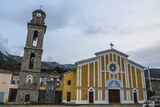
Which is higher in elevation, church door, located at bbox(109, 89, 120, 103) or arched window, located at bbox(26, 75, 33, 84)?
arched window, located at bbox(26, 75, 33, 84)

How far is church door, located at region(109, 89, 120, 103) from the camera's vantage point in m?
27.3

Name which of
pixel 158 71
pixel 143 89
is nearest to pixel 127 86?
pixel 143 89

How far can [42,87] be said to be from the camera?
35.2m

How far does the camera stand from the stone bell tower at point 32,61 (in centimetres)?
2575

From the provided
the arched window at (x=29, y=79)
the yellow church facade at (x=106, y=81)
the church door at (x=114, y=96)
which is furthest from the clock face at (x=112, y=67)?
the arched window at (x=29, y=79)

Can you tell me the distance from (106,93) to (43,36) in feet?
A: 48.0

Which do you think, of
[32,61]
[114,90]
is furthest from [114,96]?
[32,61]

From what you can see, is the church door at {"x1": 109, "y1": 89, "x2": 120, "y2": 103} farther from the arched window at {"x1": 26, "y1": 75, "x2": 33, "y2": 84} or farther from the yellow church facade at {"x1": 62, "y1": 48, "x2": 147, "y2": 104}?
the arched window at {"x1": 26, "y1": 75, "x2": 33, "y2": 84}

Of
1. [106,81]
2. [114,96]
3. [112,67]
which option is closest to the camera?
[114,96]

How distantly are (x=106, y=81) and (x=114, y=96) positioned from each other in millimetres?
2789

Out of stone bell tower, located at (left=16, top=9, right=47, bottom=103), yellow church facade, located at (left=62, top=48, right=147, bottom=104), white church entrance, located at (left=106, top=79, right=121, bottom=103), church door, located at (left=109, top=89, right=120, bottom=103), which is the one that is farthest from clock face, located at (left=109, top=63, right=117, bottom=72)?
stone bell tower, located at (left=16, top=9, right=47, bottom=103)

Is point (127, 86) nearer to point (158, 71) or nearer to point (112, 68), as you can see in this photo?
point (112, 68)

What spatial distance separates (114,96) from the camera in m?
27.5

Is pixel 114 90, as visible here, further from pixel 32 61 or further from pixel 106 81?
pixel 32 61
